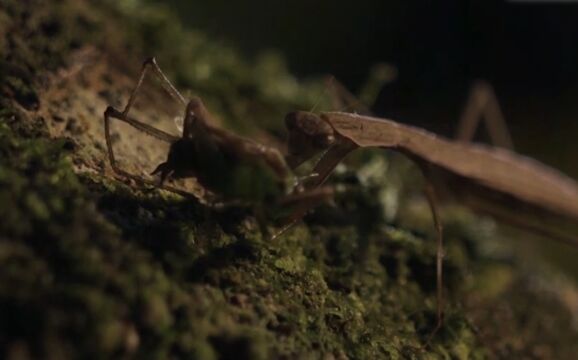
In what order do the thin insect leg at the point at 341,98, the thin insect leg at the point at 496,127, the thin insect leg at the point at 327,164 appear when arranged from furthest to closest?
the thin insect leg at the point at 496,127 < the thin insect leg at the point at 341,98 < the thin insect leg at the point at 327,164

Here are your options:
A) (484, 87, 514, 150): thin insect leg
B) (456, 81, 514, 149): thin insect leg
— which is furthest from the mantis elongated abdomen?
(484, 87, 514, 150): thin insect leg

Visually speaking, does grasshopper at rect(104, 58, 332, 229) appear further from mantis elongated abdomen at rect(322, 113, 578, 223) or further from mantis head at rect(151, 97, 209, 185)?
mantis elongated abdomen at rect(322, 113, 578, 223)

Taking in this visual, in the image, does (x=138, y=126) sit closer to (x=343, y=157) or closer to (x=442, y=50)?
(x=343, y=157)

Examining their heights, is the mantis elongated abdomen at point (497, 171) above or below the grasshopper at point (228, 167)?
below

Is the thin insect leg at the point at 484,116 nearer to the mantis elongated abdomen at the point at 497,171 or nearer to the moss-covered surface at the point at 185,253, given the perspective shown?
the mantis elongated abdomen at the point at 497,171

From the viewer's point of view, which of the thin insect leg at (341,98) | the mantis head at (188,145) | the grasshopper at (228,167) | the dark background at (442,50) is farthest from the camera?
the dark background at (442,50)

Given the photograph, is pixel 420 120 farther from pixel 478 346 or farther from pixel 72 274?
pixel 72 274

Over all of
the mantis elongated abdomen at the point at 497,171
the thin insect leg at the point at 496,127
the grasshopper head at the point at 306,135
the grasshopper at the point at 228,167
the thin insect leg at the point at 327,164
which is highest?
the grasshopper at the point at 228,167

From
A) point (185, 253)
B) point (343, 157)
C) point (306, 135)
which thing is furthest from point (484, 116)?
point (185, 253)

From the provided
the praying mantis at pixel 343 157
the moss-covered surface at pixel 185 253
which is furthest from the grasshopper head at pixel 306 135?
the moss-covered surface at pixel 185 253
